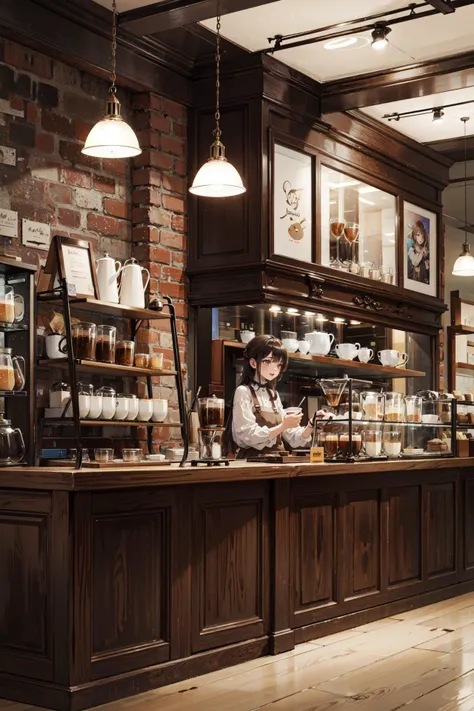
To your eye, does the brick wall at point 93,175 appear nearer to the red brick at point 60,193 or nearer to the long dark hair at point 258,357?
the red brick at point 60,193

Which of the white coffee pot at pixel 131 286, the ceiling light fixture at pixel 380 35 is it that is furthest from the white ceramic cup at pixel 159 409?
the ceiling light fixture at pixel 380 35

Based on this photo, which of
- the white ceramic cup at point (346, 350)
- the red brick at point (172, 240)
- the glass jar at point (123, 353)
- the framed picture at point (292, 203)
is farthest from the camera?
the white ceramic cup at point (346, 350)

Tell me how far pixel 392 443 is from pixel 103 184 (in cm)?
232

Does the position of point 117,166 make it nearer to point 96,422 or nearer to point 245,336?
point 245,336

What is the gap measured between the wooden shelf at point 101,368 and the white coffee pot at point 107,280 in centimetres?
36

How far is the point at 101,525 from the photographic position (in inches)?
155

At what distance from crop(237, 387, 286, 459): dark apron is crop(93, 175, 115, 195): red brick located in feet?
4.78

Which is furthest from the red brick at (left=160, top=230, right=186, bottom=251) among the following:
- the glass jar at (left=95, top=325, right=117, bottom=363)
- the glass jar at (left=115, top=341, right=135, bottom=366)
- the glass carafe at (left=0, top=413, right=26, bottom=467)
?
the glass carafe at (left=0, top=413, right=26, bottom=467)

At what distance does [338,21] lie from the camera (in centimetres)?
595

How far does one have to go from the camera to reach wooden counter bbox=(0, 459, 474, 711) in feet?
12.5

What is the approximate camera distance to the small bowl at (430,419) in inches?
254

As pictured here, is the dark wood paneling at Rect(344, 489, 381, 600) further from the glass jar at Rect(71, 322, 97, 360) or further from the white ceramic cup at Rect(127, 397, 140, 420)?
the glass jar at Rect(71, 322, 97, 360)

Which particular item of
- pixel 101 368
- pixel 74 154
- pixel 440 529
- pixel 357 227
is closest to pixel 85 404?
pixel 101 368

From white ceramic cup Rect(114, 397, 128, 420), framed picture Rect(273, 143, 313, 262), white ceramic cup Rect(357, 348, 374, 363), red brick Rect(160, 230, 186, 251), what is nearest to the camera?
white ceramic cup Rect(114, 397, 128, 420)
